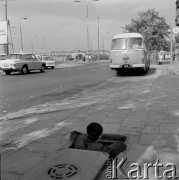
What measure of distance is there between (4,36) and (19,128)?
2.47m

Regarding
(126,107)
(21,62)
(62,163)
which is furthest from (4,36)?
(21,62)

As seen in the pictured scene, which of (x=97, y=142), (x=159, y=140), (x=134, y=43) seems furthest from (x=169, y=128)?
(x=134, y=43)

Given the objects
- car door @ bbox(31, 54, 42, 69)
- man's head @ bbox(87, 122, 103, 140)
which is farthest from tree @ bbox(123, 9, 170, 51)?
man's head @ bbox(87, 122, 103, 140)

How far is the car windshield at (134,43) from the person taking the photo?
1920 centimetres

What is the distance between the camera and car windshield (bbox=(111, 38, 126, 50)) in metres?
19.3

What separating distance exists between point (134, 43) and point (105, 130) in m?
14.7

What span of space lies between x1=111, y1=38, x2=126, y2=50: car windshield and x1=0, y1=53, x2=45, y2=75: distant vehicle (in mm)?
8101

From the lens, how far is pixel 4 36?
276 inches

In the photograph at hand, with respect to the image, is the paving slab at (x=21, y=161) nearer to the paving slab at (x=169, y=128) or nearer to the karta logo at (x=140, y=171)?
the karta logo at (x=140, y=171)

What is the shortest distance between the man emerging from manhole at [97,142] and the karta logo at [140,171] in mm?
372

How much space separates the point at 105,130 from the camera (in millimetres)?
5410

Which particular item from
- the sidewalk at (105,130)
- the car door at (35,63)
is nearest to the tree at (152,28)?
the car door at (35,63)

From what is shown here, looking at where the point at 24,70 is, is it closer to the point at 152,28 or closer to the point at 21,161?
the point at 21,161

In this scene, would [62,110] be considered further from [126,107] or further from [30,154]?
[30,154]
